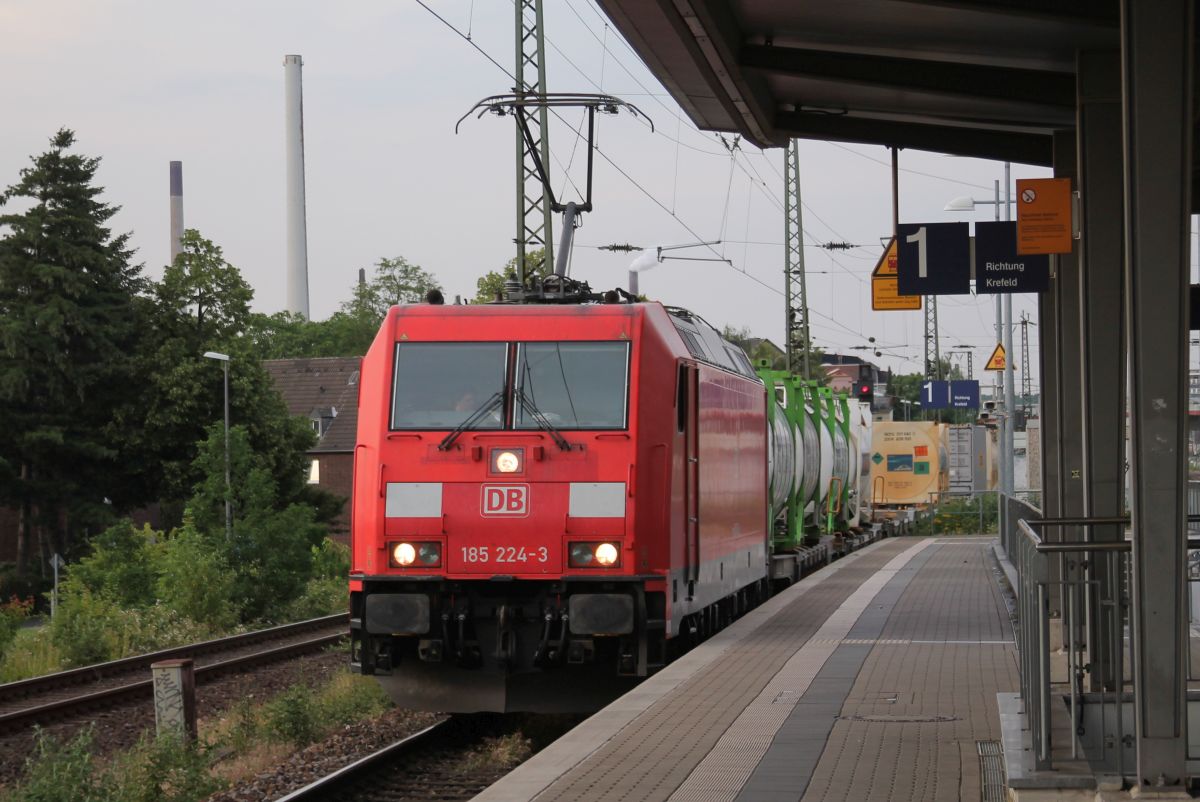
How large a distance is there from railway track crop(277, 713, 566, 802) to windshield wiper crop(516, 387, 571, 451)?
2361 millimetres

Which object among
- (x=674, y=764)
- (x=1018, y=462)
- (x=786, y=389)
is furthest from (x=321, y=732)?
(x=1018, y=462)

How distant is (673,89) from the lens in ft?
37.6

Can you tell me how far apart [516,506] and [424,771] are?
2.04 m

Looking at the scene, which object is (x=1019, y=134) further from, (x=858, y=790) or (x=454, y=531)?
(x=858, y=790)

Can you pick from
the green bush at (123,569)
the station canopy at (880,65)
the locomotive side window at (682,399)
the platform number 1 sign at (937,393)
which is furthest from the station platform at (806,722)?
the platform number 1 sign at (937,393)

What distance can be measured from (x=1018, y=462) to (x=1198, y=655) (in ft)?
273

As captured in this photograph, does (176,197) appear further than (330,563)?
Yes

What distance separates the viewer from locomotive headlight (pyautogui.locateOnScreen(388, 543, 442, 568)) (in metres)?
11.7

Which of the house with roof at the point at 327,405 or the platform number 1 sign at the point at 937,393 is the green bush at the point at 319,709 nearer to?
the platform number 1 sign at the point at 937,393

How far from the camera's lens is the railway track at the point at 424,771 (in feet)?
33.4

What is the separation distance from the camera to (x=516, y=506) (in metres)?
11.7

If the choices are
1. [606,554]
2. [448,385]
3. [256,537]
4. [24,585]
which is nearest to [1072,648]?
[606,554]

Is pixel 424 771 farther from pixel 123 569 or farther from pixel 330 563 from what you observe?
pixel 330 563

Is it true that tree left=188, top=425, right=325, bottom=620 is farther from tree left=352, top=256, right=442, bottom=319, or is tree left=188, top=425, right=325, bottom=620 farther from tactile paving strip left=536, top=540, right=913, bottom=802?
tree left=352, top=256, right=442, bottom=319
